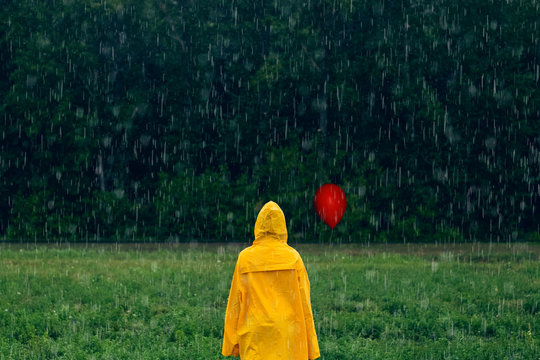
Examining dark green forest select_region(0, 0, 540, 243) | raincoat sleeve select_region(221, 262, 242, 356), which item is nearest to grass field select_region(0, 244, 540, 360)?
raincoat sleeve select_region(221, 262, 242, 356)

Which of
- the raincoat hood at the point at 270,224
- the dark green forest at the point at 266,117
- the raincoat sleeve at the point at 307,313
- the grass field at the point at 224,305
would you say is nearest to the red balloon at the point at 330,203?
the dark green forest at the point at 266,117

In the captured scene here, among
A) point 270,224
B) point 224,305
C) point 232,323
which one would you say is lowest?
point 224,305

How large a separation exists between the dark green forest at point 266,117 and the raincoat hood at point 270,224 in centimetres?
2266

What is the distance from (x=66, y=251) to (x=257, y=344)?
1615cm

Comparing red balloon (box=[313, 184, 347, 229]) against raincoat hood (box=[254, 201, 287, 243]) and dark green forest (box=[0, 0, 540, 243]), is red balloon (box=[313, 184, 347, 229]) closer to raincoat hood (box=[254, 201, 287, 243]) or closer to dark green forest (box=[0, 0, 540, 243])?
dark green forest (box=[0, 0, 540, 243])

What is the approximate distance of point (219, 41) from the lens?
3194 cm

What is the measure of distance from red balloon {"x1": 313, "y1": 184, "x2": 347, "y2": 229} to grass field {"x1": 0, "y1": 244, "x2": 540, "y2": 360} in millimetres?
8281

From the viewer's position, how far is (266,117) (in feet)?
103

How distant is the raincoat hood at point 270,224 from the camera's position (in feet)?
16.7

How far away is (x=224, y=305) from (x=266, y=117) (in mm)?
20120

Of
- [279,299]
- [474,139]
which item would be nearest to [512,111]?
[474,139]

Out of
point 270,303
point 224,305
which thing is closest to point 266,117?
point 224,305

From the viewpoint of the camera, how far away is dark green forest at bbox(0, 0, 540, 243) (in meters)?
29.5

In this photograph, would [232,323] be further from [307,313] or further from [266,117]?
[266,117]
